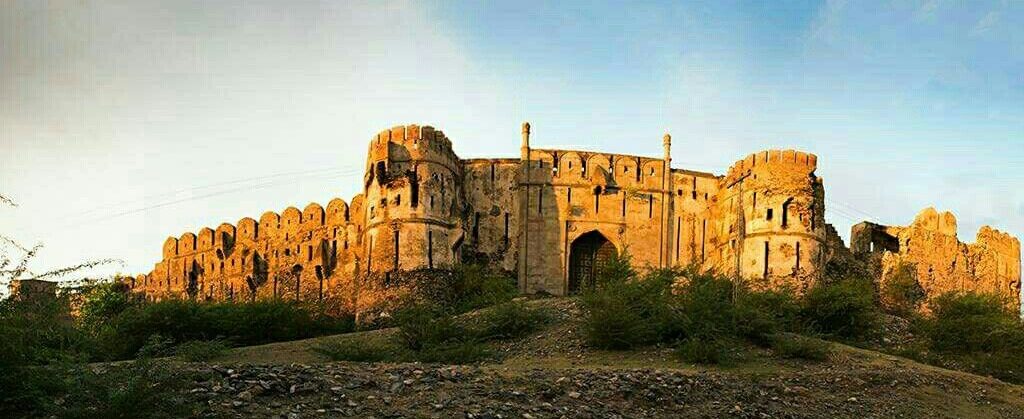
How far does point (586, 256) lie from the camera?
36.4 metres

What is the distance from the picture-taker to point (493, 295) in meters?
31.1

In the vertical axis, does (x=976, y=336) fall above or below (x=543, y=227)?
below

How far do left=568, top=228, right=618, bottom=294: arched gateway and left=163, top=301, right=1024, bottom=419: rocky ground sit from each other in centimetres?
1217

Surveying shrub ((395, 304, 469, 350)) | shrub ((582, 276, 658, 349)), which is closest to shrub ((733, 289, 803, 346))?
shrub ((582, 276, 658, 349))

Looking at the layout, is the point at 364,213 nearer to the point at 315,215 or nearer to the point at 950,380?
Result: the point at 315,215

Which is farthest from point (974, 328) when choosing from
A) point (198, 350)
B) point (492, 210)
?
point (198, 350)

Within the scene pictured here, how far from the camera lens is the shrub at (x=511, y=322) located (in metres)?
25.4

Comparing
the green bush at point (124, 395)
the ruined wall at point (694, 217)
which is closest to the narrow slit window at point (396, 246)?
the ruined wall at point (694, 217)

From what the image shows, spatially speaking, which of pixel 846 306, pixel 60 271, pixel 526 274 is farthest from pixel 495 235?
pixel 60 271

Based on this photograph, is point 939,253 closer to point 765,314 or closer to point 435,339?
point 765,314

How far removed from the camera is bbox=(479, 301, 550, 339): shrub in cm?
2544

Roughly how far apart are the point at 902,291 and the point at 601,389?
23978mm

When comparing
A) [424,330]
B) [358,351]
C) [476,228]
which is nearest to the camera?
[358,351]

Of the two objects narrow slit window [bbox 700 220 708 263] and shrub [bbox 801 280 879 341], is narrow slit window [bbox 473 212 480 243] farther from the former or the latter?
shrub [bbox 801 280 879 341]
